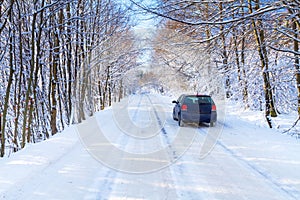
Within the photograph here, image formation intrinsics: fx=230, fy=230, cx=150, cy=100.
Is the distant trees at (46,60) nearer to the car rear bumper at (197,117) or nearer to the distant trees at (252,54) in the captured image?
the distant trees at (252,54)

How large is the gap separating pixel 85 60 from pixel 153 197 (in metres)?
10.7

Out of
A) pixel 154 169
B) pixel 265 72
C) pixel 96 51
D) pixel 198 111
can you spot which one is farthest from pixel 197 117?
pixel 96 51

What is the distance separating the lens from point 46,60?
10039 millimetres

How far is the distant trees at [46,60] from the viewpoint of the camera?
743cm

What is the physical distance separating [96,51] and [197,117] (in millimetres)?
8465

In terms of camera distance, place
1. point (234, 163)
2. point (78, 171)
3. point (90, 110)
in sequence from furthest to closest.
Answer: point (90, 110) < point (234, 163) < point (78, 171)

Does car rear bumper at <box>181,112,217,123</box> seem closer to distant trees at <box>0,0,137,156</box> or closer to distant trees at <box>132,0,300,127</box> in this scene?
distant trees at <box>132,0,300,127</box>

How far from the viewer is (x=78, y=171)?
429 cm

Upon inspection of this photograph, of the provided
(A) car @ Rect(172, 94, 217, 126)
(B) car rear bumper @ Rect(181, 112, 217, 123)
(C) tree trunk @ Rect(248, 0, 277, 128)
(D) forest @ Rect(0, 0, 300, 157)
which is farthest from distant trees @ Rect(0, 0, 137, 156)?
(C) tree trunk @ Rect(248, 0, 277, 128)

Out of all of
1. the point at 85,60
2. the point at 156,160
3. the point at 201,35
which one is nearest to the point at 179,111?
the point at 201,35

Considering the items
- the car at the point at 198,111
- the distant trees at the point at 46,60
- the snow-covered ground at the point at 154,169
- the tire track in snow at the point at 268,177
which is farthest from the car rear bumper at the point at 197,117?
the distant trees at the point at 46,60

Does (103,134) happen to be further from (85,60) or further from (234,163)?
(85,60)

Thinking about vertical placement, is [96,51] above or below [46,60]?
above

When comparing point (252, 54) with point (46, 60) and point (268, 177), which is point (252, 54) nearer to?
point (268, 177)
